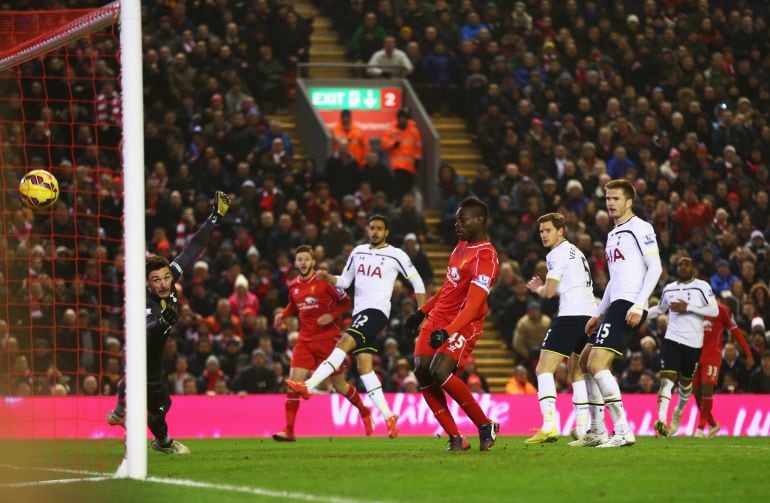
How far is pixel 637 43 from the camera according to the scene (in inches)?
1128

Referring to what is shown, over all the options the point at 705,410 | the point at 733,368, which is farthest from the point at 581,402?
the point at 733,368

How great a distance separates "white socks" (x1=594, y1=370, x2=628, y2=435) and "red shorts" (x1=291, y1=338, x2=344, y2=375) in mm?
4419

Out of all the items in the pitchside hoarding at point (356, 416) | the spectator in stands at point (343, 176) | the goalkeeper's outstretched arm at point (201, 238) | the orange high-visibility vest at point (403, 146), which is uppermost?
the orange high-visibility vest at point (403, 146)

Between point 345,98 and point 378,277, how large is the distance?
1133cm

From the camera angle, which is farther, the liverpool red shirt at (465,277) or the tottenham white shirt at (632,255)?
the tottenham white shirt at (632,255)

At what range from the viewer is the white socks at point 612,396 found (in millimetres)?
11953

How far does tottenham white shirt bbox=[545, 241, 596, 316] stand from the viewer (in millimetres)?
12812

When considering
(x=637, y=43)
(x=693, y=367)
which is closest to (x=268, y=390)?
(x=693, y=367)

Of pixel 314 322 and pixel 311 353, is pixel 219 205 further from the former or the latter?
pixel 311 353

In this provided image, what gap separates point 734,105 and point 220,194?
18481mm

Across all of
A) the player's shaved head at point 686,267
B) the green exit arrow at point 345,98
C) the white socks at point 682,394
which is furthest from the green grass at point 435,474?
the green exit arrow at point 345,98

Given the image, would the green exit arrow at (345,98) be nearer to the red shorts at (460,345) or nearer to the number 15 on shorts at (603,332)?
the number 15 on shorts at (603,332)

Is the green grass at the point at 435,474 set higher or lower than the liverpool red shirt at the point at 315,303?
lower

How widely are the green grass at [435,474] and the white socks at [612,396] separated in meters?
0.36
